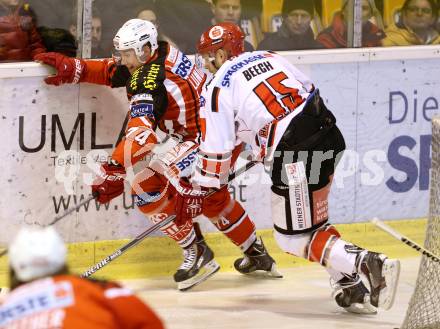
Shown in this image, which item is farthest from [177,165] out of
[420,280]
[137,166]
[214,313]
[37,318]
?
[37,318]

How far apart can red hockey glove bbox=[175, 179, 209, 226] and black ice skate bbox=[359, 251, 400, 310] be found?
89 cm

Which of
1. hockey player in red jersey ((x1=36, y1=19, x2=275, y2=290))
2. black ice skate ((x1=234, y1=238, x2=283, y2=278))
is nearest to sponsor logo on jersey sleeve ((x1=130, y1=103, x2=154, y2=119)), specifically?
hockey player in red jersey ((x1=36, y1=19, x2=275, y2=290))

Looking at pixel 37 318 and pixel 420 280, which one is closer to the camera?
pixel 37 318

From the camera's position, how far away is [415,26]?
6.85 meters

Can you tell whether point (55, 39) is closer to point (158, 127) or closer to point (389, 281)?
point (158, 127)

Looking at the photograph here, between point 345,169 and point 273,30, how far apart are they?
0.81 m

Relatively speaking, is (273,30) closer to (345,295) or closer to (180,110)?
(180,110)

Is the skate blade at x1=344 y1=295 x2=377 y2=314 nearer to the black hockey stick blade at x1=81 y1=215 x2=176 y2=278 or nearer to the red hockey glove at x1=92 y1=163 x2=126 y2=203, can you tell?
the black hockey stick blade at x1=81 y1=215 x2=176 y2=278

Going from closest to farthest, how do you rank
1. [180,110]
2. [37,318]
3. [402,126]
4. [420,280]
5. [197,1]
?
[37,318] < [420,280] < [180,110] < [197,1] < [402,126]

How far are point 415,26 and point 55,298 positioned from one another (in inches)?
166

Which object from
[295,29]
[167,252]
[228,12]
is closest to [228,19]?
[228,12]

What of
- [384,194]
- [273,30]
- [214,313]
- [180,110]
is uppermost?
[273,30]

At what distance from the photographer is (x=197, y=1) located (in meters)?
6.22

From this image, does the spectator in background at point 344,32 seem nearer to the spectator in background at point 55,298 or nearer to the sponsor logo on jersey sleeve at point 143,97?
the sponsor logo on jersey sleeve at point 143,97
